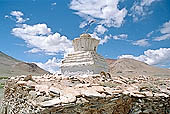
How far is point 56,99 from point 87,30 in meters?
5.19

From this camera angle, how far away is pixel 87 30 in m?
8.38

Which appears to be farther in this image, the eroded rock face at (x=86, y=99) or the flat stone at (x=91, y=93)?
the flat stone at (x=91, y=93)

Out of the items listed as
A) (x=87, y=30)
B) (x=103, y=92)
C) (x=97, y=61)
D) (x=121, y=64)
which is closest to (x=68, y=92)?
(x=103, y=92)

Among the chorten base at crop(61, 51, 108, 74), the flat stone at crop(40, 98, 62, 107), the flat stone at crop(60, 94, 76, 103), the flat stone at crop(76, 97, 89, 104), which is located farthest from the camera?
the chorten base at crop(61, 51, 108, 74)

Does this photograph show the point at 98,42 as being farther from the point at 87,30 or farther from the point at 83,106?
the point at 83,106

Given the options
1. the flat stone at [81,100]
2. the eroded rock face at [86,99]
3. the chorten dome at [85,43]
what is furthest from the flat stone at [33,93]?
the chorten dome at [85,43]

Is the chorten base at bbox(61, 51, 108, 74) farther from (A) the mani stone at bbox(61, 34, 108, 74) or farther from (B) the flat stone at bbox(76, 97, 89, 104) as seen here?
(B) the flat stone at bbox(76, 97, 89, 104)

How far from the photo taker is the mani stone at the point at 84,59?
759 cm

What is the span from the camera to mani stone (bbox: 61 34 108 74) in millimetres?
7586

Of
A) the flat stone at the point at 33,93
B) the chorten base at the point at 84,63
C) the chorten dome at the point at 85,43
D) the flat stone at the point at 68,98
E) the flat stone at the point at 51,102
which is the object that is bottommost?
the flat stone at the point at 51,102

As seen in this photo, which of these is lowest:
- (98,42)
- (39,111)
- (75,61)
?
(39,111)

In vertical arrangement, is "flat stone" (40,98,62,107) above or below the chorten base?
below

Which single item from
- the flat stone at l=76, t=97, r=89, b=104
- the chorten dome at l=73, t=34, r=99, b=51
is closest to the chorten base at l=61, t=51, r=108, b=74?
the chorten dome at l=73, t=34, r=99, b=51

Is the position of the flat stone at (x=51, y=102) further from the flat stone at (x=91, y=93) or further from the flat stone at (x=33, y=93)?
the flat stone at (x=91, y=93)
